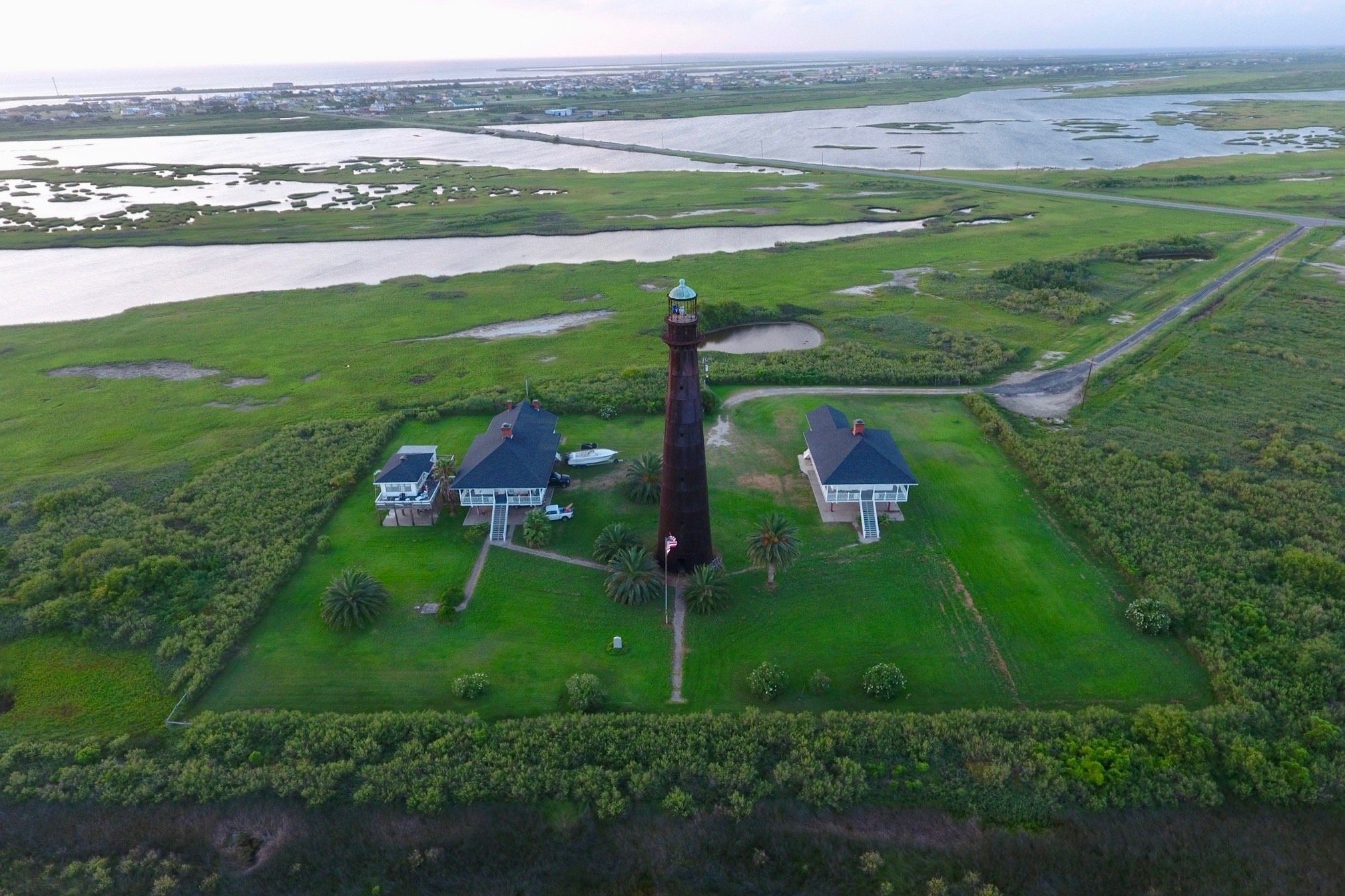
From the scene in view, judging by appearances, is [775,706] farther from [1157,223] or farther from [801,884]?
[1157,223]

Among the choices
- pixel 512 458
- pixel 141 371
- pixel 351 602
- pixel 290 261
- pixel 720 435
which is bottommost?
pixel 351 602

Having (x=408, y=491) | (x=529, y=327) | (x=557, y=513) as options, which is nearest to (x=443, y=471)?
(x=408, y=491)

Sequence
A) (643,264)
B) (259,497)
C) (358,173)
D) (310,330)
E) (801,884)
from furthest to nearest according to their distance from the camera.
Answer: (358,173), (643,264), (310,330), (259,497), (801,884)

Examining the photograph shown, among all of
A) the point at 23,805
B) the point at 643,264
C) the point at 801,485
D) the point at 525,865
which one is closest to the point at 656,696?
the point at 525,865

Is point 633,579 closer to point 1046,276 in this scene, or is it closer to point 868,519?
point 868,519

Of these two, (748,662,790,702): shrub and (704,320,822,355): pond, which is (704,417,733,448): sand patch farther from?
(748,662,790,702): shrub

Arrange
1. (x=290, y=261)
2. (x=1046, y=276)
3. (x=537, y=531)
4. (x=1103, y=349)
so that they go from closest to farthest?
(x=537, y=531) < (x=1103, y=349) < (x=1046, y=276) < (x=290, y=261)

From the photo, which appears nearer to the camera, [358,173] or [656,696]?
[656,696]
